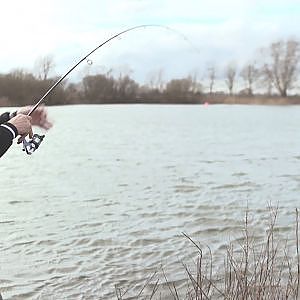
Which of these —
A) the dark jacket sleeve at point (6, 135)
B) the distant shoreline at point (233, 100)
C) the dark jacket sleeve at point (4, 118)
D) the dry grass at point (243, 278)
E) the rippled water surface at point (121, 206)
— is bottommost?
the rippled water surface at point (121, 206)

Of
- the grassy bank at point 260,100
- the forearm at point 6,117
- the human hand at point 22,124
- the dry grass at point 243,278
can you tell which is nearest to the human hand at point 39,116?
the forearm at point 6,117

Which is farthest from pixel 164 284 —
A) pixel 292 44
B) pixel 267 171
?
pixel 292 44

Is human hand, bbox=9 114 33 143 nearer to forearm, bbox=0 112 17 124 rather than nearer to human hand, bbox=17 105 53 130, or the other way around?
forearm, bbox=0 112 17 124

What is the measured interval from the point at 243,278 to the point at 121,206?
7102 millimetres

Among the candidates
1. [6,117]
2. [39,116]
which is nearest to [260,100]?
[39,116]

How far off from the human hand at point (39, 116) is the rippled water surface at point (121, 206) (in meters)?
0.47

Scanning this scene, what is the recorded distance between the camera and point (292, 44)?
2795 inches

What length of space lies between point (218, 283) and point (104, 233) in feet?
11.3

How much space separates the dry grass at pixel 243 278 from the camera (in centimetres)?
488

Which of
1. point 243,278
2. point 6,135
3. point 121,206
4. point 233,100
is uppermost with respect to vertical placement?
point 6,135

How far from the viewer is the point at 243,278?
192 inches

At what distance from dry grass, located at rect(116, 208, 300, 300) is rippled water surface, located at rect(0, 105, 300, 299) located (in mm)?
451

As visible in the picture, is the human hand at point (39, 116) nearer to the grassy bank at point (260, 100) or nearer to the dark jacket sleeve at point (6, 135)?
the dark jacket sleeve at point (6, 135)

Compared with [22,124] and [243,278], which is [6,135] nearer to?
[22,124]
